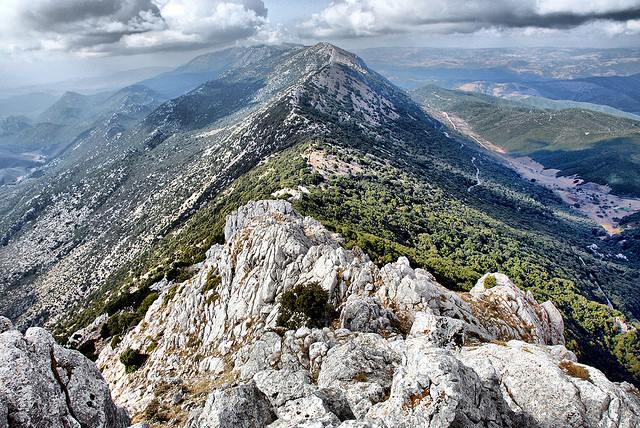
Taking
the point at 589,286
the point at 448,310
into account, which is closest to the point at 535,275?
the point at 589,286

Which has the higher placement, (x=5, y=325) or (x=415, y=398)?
(x=415, y=398)

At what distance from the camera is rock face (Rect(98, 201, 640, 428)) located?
18.8 m

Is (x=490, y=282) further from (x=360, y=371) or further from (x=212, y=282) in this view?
(x=212, y=282)

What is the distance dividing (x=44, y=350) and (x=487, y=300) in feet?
146

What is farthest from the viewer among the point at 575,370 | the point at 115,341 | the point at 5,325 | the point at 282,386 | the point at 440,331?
the point at 115,341

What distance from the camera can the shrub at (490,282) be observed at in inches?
1992

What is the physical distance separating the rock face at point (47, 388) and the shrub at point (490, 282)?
149 feet

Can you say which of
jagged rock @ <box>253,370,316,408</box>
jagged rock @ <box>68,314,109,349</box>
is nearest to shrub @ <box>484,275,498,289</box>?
jagged rock @ <box>253,370,316,408</box>

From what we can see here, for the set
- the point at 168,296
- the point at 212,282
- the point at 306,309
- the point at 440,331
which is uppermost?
the point at 440,331

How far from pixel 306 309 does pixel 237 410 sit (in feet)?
67.8

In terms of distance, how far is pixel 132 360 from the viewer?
176 ft

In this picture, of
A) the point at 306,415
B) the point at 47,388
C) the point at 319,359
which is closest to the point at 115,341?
the point at 47,388

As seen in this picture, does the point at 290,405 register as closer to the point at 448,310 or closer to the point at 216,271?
the point at 448,310

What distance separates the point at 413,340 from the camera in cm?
2805
